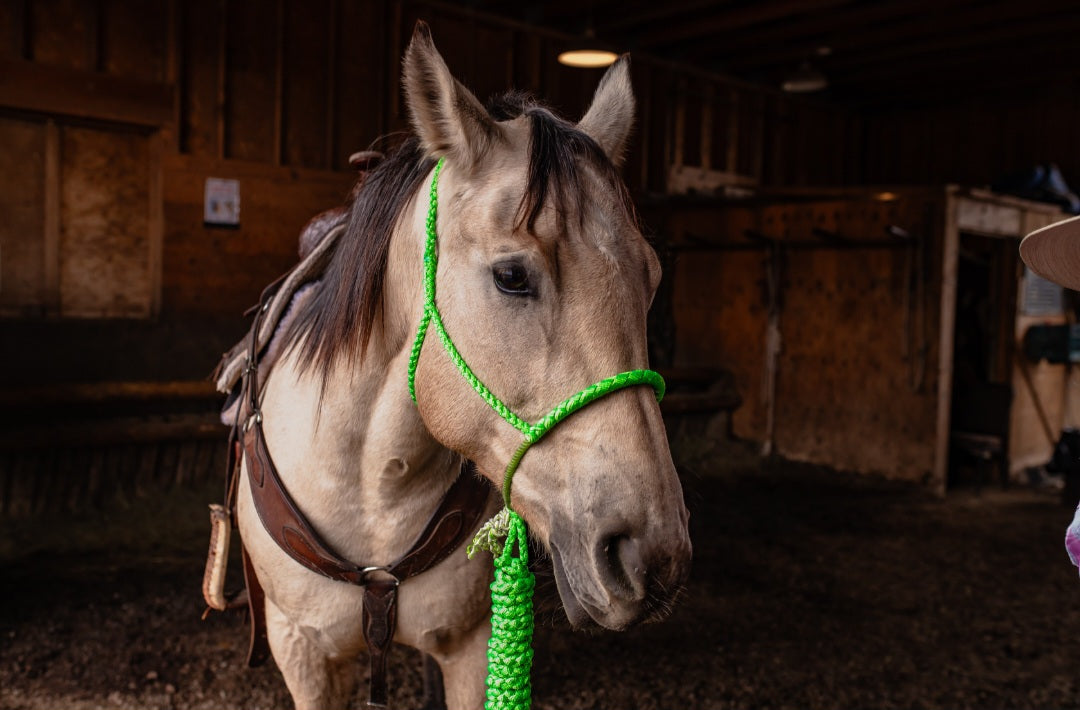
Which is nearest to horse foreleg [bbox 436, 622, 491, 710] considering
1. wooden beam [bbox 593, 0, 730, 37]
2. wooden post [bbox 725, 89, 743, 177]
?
wooden beam [bbox 593, 0, 730, 37]

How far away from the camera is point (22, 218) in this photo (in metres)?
5.03

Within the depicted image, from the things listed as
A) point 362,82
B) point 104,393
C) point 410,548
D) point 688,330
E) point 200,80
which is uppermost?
point 362,82

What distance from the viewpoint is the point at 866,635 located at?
146 inches

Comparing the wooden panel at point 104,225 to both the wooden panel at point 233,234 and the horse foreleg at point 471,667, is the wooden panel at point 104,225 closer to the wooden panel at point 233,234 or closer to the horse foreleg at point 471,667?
the wooden panel at point 233,234

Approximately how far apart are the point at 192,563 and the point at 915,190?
6.04 metres

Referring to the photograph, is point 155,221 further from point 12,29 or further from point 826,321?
point 826,321

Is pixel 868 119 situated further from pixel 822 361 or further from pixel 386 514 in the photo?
pixel 386 514

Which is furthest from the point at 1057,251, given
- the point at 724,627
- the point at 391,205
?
the point at 724,627

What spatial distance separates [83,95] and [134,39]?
54 cm

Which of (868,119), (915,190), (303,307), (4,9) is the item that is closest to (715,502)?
(915,190)

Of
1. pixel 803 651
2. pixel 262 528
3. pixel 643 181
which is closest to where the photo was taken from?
pixel 262 528

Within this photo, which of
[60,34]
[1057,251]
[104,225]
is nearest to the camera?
[1057,251]

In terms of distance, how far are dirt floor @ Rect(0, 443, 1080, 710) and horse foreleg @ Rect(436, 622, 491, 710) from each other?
1.39m

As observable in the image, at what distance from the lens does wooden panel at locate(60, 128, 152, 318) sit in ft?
17.0
